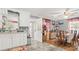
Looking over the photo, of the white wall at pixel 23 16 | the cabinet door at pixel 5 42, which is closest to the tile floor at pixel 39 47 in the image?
the cabinet door at pixel 5 42

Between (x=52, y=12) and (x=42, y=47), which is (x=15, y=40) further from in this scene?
(x=52, y=12)

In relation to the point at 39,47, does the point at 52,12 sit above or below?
above

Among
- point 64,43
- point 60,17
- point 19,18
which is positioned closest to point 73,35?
point 64,43

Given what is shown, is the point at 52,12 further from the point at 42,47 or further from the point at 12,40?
the point at 12,40

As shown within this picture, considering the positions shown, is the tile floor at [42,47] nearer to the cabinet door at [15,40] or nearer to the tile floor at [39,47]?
the tile floor at [39,47]

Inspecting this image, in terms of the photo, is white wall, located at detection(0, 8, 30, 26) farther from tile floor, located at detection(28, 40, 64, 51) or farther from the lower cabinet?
tile floor, located at detection(28, 40, 64, 51)

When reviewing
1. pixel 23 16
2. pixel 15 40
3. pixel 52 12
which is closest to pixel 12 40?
pixel 15 40

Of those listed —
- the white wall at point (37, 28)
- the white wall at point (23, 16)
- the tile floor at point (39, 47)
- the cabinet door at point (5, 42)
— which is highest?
the white wall at point (23, 16)

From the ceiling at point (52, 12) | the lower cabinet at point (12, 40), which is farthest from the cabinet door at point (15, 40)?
the ceiling at point (52, 12)

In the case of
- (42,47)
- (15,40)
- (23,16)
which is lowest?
(42,47)

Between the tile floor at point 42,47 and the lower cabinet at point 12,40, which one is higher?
the lower cabinet at point 12,40

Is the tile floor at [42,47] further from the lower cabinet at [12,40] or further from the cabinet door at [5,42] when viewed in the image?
the cabinet door at [5,42]
